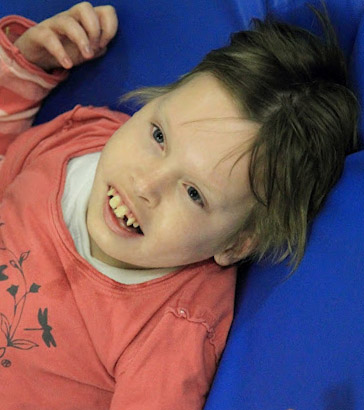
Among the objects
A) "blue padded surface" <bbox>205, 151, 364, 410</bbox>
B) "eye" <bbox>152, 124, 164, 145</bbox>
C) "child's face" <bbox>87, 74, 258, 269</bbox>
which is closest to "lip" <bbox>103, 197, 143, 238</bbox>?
"child's face" <bbox>87, 74, 258, 269</bbox>

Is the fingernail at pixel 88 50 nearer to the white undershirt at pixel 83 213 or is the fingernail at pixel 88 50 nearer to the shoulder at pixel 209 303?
the white undershirt at pixel 83 213

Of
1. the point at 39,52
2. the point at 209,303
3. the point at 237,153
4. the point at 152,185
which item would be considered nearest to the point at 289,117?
the point at 237,153

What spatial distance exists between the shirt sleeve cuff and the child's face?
1.00 feet

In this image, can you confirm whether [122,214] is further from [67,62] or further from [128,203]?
[67,62]

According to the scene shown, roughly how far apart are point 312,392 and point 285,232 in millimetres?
235

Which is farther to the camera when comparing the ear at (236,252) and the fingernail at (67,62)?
the fingernail at (67,62)

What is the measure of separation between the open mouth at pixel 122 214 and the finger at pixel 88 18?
34 cm

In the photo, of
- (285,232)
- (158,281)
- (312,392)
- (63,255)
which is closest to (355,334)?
(312,392)

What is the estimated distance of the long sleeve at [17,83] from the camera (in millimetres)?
1047

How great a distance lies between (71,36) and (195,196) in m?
0.42

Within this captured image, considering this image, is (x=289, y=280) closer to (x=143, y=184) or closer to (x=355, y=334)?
(x=355, y=334)

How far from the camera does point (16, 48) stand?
3.44 feet

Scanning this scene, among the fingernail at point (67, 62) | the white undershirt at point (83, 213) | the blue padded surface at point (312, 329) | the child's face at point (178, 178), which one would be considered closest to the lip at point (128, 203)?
the child's face at point (178, 178)

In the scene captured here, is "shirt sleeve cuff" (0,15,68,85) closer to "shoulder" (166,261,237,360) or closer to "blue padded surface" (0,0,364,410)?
"blue padded surface" (0,0,364,410)
